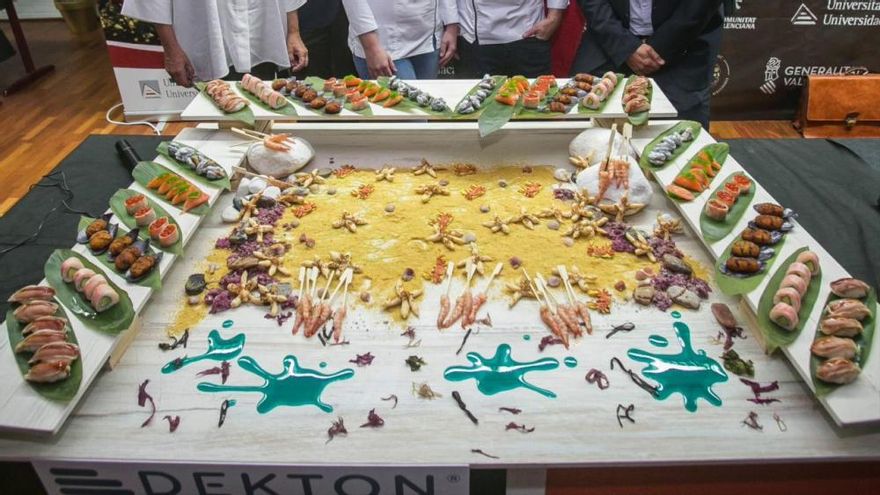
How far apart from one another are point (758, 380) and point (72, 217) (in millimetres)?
2325

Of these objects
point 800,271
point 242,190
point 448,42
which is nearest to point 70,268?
point 242,190

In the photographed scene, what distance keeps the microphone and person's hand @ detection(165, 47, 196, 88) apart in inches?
16.4

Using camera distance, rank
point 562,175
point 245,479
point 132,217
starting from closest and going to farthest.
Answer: point 245,479 → point 132,217 → point 562,175

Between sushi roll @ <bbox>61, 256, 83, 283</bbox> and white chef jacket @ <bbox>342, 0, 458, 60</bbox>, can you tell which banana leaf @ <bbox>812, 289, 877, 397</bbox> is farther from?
white chef jacket @ <bbox>342, 0, 458, 60</bbox>

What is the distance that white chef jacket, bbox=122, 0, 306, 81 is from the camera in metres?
2.94

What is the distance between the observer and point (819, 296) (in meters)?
1.67

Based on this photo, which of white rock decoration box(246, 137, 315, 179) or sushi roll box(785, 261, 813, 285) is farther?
white rock decoration box(246, 137, 315, 179)

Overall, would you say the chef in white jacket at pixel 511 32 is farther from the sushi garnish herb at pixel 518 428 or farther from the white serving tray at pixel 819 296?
the sushi garnish herb at pixel 518 428

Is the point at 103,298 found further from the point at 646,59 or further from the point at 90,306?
the point at 646,59

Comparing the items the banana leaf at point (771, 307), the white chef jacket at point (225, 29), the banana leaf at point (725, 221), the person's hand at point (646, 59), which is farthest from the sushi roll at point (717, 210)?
the white chef jacket at point (225, 29)

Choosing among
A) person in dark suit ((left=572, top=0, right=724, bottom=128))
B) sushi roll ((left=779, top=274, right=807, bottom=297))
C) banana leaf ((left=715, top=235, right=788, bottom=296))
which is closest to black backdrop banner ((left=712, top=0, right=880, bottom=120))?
person in dark suit ((left=572, top=0, right=724, bottom=128))

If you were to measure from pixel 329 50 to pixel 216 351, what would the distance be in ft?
8.51

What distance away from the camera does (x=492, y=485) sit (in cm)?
158

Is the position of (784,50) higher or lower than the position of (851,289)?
lower
